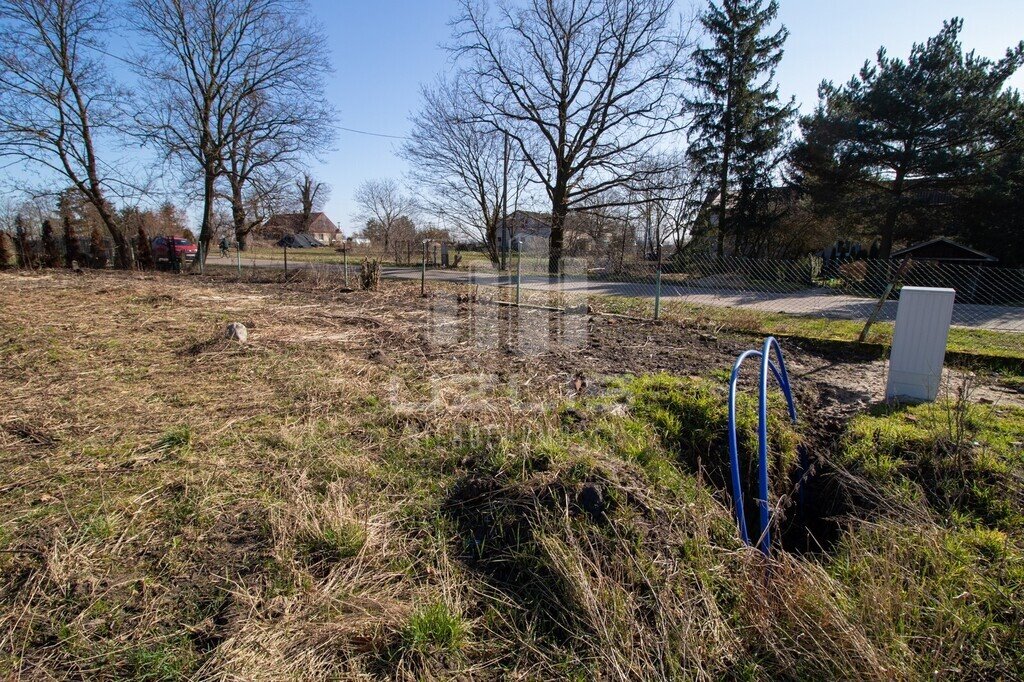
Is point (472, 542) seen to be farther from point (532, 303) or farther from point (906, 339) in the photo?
point (532, 303)

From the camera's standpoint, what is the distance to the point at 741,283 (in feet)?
50.1

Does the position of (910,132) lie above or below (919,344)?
above

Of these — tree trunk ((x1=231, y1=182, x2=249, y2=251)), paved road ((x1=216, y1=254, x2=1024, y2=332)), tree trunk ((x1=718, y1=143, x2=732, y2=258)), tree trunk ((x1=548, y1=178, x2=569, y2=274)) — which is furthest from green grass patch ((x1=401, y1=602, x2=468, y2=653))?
tree trunk ((x1=718, y1=143, x2=732, y2=258))

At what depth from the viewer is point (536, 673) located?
1.80 m

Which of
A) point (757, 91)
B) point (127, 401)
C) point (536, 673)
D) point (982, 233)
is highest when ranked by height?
point (757, 91)

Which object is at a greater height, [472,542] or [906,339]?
[906,339]

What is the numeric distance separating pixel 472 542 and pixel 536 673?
727mm

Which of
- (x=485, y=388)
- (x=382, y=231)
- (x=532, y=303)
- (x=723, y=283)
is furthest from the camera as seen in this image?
(x=382, y=231)

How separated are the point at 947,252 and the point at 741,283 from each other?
10604mm

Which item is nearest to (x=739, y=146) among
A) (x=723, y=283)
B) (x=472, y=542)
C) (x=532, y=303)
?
(x=723, y=283)

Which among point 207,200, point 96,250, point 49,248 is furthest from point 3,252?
point 207,200

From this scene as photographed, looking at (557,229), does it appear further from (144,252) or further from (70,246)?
(70,246)

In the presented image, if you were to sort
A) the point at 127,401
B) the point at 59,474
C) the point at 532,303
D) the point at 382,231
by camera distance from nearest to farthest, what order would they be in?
the point at 59,474 → the point at 127,401 → the point at 532,303 → the point at 382,231

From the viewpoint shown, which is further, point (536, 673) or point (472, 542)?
point (472, 542)
